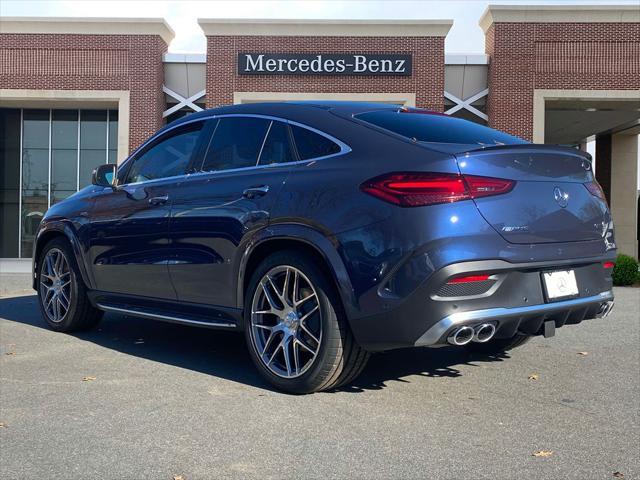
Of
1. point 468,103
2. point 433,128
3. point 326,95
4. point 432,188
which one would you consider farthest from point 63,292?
point 468,103

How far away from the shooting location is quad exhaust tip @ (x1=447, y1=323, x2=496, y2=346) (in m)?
3.43

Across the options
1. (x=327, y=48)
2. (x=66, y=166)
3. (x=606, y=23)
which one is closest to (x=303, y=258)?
(x=327, y=48)

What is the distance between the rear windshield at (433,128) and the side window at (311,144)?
286 millimetres

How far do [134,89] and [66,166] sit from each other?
15.0 feet

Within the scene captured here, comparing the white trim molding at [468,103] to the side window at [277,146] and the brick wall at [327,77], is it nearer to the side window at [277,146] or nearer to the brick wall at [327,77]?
the brick wall at [327,77]

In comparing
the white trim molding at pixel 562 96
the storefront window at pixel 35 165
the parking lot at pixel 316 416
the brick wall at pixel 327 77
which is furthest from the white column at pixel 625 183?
the parking lot at pixel 316 416

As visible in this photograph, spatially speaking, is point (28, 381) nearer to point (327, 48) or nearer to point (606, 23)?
point (327, 48)

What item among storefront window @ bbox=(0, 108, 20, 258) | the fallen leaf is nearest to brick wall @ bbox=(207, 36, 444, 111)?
storefront window @ bbox=(0, 108, 20, 258)

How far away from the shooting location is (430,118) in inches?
171

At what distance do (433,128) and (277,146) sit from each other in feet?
3.27

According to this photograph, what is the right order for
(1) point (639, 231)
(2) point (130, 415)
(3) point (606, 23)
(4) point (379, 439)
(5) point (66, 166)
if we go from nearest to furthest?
(4) point (379, 439) → (2) point (130, 415) → (3) point (606, 23) → (5) point (66, 166) → (1) point (639, 231)

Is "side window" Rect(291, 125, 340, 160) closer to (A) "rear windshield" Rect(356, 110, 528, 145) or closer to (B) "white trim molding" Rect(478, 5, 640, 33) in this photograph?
(A) "rear windshield" Rect(356, 110, 528, 145)

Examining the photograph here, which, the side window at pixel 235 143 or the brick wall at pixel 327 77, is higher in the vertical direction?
the brick wall at pixel 327 77

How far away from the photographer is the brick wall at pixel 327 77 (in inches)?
835
